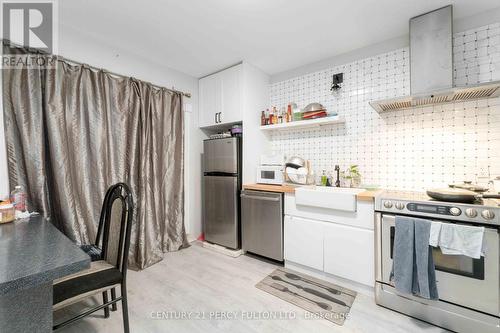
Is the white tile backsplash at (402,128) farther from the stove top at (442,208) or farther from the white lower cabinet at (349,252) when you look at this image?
the white lower cabinet at (349,252)

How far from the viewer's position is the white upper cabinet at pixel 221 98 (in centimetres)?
282

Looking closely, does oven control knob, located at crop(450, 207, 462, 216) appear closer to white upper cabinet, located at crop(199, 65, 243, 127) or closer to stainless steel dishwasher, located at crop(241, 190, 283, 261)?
stainless steel dishwasher, located at crop(241, 190, 283, 261)

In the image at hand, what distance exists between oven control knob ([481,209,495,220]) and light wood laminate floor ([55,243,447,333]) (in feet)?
2.79

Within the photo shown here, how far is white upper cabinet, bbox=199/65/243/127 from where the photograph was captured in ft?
9.24

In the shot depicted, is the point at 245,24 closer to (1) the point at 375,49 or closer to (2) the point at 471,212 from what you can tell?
(1) the point at 375,49

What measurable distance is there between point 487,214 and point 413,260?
0.53 metres

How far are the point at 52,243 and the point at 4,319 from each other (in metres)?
0.36

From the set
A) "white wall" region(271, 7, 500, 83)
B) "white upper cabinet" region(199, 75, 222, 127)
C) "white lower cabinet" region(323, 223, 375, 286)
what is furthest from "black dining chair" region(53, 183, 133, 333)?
"white wall" region(271, 7, 500, 83)

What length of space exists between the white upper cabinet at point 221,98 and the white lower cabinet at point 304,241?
146 centimetres

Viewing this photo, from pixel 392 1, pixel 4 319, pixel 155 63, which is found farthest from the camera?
pixel 155 63

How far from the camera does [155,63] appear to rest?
109 inches

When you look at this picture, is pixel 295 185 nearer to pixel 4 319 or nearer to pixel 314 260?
pixel 314 260

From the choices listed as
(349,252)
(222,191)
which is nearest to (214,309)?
(349,252)

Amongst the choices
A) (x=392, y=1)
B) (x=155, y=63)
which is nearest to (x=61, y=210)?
(x=155, y=63)
